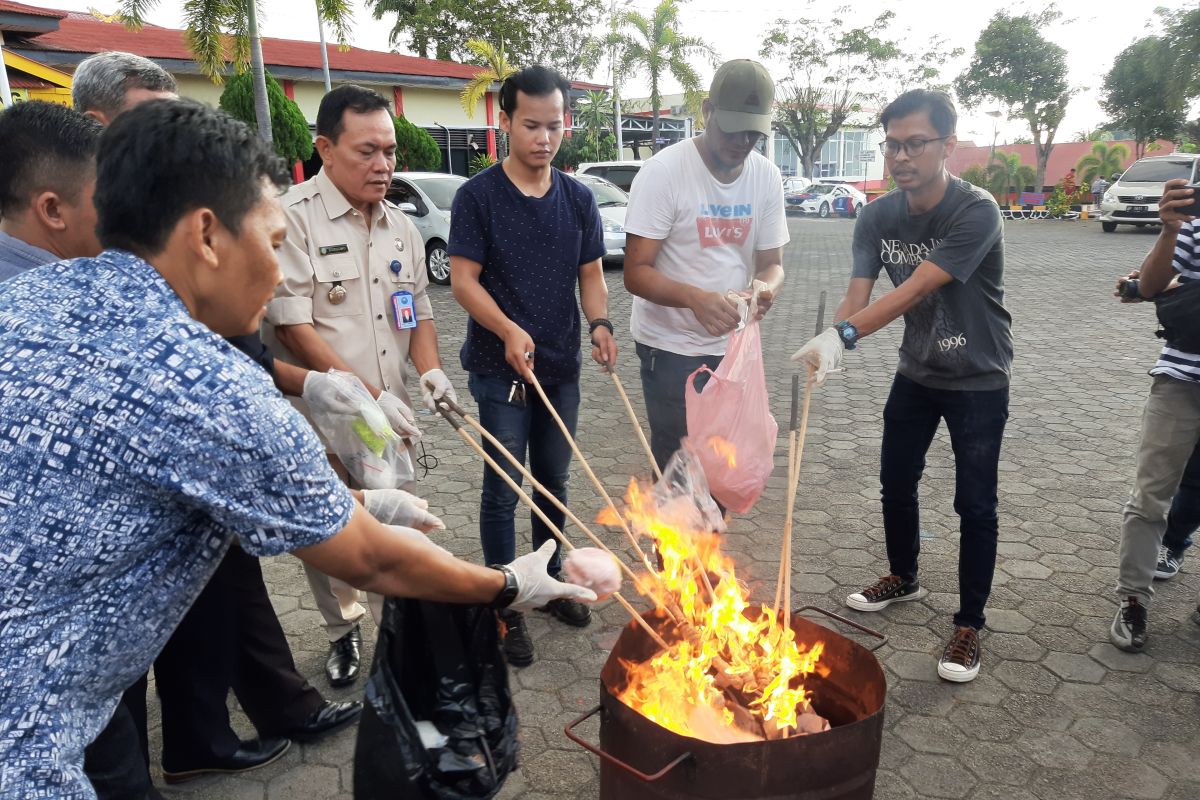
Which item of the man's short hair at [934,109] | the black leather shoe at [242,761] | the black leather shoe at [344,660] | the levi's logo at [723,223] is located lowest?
the black leather shoe at [242,761]

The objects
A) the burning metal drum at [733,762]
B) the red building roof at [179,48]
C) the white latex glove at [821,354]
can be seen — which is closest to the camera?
the burning metal drum at [733,762]

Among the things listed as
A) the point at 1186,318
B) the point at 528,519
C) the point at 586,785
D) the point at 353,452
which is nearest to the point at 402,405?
the point at 353,452

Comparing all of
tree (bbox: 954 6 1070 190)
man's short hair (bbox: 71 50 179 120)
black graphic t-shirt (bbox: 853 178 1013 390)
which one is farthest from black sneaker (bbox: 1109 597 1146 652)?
tree (bbox: 954 6 1070 190)

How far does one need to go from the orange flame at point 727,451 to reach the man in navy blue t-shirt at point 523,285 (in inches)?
28.6

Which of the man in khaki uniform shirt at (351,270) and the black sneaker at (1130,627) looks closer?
the man in khaki uniform shirt at (351,270)

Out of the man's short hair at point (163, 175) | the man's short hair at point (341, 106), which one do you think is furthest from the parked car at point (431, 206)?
the man's short hair at point (163, 175)

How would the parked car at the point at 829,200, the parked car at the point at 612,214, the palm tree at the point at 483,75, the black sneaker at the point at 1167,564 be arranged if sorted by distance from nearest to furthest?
the black sneaker at the point at 1167,564
the parked car at the point at 612,214
the palm tree at the point at 483,75
the parked car at the point at 829,200

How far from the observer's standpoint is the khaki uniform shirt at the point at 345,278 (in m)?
2.80

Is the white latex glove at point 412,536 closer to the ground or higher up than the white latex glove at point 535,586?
higher up

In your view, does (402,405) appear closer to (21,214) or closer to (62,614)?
(21,214)

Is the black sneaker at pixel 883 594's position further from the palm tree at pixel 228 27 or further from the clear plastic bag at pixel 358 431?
the palm tree at pixel 228 27

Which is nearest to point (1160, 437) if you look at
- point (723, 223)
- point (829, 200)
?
point (723, 223)

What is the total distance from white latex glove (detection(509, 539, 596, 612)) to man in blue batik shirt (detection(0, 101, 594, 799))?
0.41 meters

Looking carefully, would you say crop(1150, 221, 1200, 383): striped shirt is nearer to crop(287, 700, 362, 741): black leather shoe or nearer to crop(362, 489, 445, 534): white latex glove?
crop(362, 489, 445, 534): white latex glove
